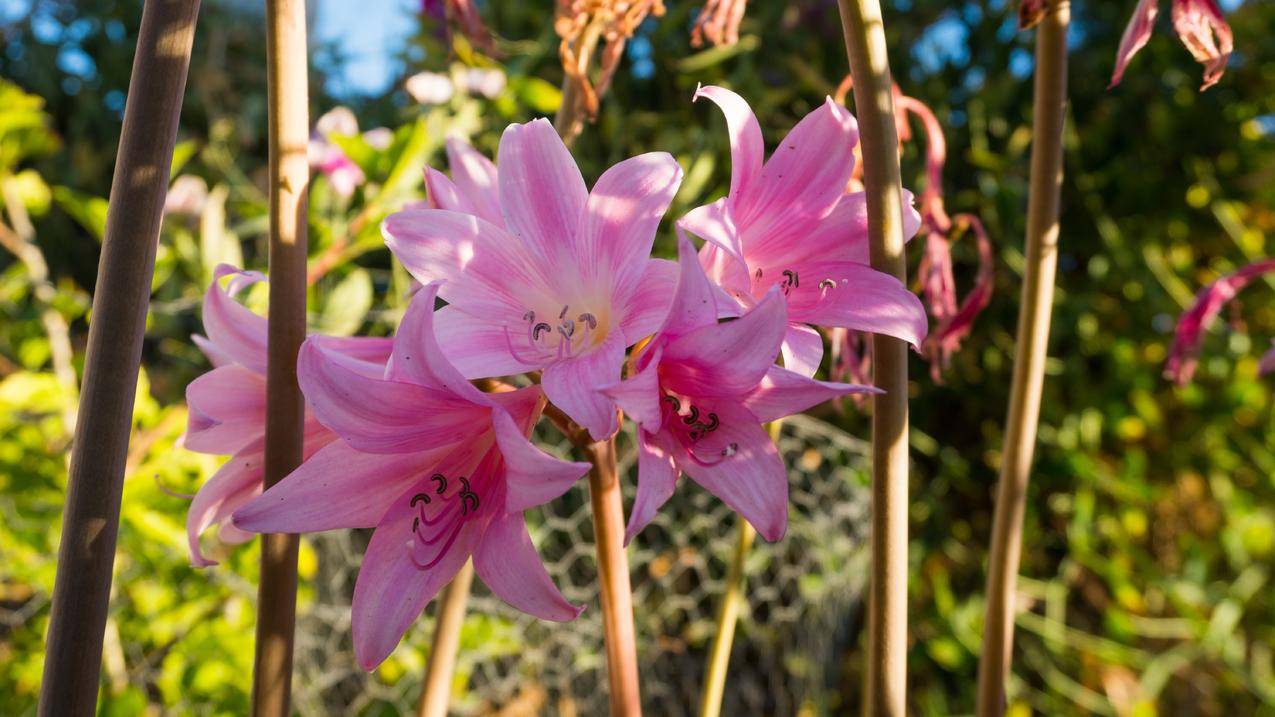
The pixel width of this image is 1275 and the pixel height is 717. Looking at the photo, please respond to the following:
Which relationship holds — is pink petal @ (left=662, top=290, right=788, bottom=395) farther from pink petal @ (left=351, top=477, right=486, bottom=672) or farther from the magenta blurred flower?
the magenta blurred flower

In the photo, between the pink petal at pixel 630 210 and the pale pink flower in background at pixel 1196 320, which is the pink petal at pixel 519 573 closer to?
the pink petal at pixel 630 210

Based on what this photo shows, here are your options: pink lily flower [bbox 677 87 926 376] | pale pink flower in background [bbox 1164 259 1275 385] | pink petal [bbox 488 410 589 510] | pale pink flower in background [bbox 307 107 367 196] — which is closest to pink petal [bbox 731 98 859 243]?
pink lily flower [bbox 677 87 926 376]

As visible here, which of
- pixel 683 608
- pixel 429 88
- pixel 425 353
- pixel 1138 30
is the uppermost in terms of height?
pixel 429 88

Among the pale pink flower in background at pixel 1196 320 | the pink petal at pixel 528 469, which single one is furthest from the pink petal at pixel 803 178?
the pale pink flower in background at pixel 1196 320

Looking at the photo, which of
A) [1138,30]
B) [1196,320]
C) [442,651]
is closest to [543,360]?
[442,651]

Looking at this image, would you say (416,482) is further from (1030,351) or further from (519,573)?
(1030,351)

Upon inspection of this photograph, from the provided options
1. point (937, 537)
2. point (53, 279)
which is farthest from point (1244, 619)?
point (53, 279)
